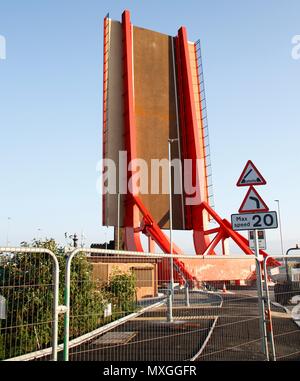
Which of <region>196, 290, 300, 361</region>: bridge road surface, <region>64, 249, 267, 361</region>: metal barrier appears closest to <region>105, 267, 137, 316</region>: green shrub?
<region>64, 249, 267, 361</region>: metal barrier

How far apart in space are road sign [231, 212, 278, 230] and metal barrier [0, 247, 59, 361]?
3542 millimetres

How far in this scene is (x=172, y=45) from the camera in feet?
122

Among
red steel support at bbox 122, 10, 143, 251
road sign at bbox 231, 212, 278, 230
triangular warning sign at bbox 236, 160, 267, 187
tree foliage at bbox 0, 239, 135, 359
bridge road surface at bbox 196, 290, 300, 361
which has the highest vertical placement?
red steel support at bbox 122, 10, 143, 251

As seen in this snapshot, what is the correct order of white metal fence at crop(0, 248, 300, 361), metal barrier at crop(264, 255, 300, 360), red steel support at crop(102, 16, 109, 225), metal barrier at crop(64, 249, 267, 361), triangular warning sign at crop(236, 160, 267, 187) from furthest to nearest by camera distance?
red steel support at crop(102, 16, 109, 225) < metal barrier at crop(264, 255, 300, 360) < triangular warning sign at crop(236, 160, 267, 187) < metal barrier at crop(64, 249, 267, 361) < white metal fence at crop(0, 248, 300, 361)

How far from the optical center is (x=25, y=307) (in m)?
5.02

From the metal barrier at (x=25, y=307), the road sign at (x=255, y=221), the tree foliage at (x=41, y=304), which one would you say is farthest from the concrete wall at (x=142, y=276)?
the road sign at (x=255, y=221)

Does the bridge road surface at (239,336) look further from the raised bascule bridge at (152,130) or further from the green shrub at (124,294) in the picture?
the raised bascule bridge at (152,130)

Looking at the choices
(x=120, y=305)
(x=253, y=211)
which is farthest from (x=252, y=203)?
(x=120, y=305)

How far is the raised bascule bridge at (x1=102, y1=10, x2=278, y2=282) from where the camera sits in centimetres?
3228

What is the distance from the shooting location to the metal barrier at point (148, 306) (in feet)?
16.7

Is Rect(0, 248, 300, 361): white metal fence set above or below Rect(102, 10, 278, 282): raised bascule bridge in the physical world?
below

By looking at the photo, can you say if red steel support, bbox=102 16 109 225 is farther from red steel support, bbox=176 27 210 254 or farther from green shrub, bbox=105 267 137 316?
green shrub, bbox=105 267 137 316

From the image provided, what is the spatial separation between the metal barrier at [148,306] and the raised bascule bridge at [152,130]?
→ 77.9 feet
